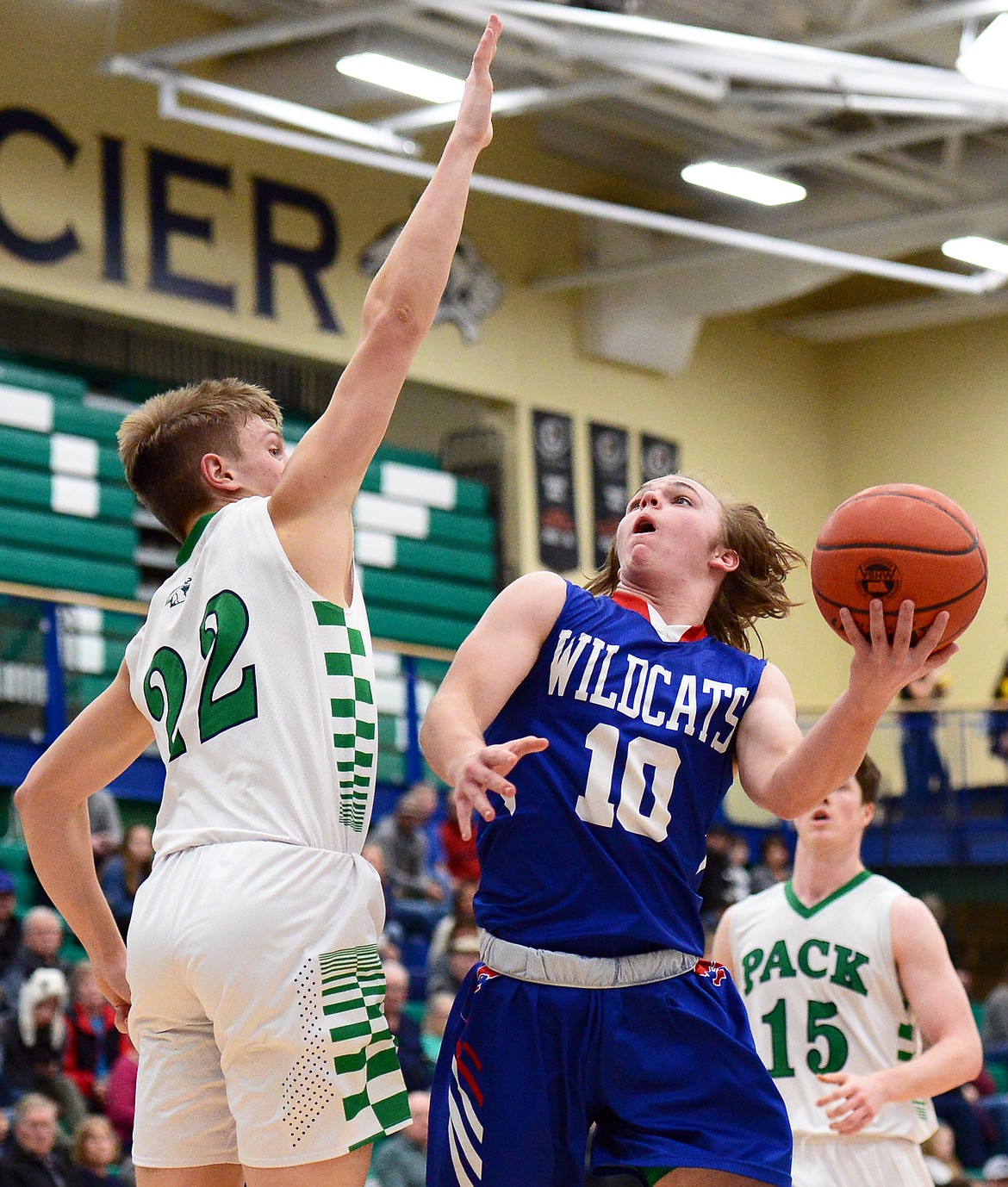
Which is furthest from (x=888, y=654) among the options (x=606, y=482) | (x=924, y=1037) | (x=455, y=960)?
(x=606, y=482)

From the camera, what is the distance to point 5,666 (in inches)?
484

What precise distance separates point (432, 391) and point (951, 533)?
49.6ft

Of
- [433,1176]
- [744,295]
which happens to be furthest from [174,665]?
[744,295]

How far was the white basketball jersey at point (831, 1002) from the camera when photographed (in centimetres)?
532

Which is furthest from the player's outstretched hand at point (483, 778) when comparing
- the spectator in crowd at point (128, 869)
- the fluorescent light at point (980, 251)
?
the fluorescent light at point (980, 251)

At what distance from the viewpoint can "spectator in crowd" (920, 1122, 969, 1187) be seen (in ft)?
36.1

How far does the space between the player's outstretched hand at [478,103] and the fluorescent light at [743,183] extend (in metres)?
13.9

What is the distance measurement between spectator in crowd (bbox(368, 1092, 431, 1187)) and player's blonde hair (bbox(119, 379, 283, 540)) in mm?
6138

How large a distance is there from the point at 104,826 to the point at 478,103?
8804 millimetres

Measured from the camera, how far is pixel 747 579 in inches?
157

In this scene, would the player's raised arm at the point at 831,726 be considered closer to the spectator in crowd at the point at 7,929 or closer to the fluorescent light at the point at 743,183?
the spectator in crowd at the point at 7,929

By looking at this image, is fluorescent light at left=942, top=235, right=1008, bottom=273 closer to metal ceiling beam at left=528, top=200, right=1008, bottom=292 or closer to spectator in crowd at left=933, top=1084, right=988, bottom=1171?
metal ceiling beam at left=528, top=200, right=1008, bottom=292

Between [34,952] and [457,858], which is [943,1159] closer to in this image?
[457,858]

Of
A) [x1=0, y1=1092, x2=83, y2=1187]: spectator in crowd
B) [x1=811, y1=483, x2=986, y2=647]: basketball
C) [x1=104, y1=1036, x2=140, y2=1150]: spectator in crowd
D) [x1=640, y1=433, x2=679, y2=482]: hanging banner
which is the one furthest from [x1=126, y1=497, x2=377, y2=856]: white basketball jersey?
[x1=640, y1=433, x2=679, y2=482]: hanging banner
